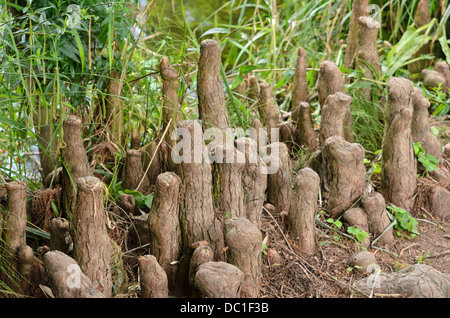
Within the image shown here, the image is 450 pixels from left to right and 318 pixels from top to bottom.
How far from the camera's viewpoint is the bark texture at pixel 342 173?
268 centimetres

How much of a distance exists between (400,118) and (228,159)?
0.99 meters

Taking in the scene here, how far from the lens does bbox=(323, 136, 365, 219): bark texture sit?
8.79ft

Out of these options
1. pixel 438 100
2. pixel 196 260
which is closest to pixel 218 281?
pixel 196 260

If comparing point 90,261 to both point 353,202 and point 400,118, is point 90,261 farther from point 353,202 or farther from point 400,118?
point 400,118

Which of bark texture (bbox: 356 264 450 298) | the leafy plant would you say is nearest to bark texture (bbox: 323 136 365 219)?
the leafy plant

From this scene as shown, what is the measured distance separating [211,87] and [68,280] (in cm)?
105

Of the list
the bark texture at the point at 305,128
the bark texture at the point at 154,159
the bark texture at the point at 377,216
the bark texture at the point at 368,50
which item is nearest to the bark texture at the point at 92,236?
the bark texture at the point at 154,159

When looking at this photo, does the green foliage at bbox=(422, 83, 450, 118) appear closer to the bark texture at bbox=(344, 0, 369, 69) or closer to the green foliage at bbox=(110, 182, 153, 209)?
the bark texture at bbox=(344, 0, 369, 69)

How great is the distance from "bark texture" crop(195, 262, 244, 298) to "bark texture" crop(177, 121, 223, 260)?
0.29 meters

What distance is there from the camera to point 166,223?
218 cm

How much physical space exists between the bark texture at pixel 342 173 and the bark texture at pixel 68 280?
4.19ft

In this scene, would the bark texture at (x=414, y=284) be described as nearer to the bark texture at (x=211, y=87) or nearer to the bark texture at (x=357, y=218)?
the bark texture at (x=357, y=218)

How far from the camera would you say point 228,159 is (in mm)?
2254
